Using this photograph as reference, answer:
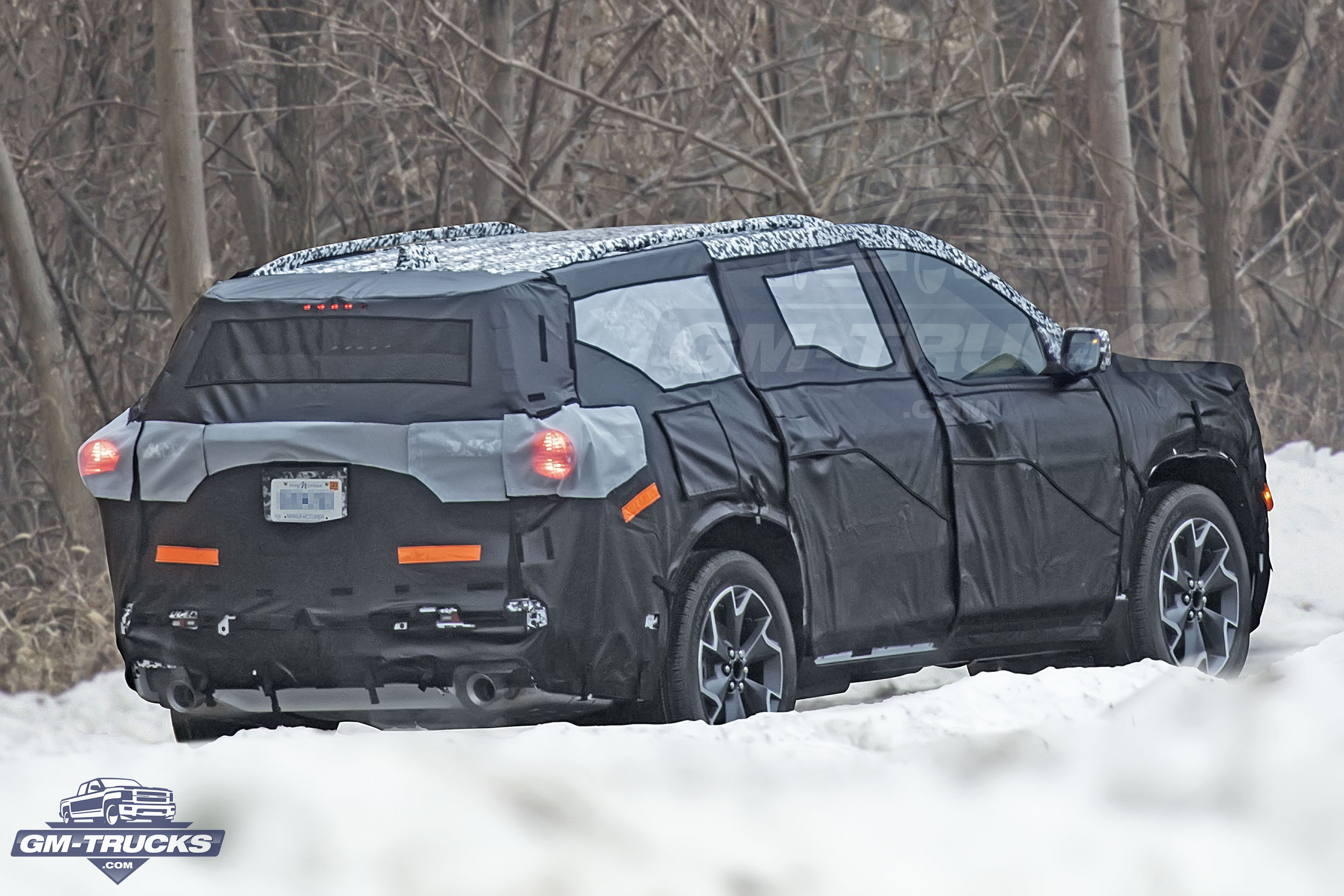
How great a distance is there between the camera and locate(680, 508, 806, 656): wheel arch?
672 cm

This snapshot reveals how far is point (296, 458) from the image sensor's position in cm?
621

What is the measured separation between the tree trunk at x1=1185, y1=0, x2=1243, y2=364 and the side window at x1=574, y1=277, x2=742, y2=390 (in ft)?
34.0

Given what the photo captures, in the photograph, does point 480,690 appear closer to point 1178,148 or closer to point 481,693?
point 481,693

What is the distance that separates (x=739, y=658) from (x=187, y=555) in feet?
5.98

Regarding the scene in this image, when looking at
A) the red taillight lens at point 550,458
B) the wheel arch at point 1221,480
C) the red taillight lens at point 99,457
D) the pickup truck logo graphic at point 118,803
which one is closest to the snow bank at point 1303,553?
the wheel arch at point 1221,480

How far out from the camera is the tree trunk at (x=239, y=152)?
50.4ft

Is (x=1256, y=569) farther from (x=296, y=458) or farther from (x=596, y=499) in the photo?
(x=296, y=458)

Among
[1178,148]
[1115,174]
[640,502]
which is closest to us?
[640,502]

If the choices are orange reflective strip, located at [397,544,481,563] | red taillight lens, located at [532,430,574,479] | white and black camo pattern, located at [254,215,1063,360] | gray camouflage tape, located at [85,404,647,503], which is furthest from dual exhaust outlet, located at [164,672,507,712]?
white and black camo pattern, located at [254,215,1063,360]

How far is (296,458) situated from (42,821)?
1374mm

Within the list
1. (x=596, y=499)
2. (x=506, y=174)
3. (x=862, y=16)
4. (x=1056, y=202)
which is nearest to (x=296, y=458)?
(x=596, y=499)

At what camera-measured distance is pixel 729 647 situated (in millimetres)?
6664

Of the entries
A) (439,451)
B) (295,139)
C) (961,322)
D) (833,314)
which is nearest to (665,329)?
(833,314)

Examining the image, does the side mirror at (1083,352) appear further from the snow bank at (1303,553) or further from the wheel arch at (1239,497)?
the snow bank at (1303,553)
